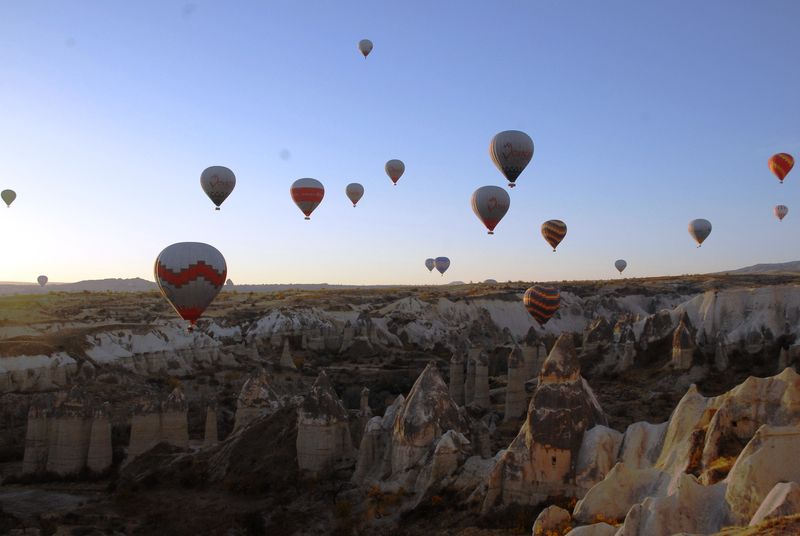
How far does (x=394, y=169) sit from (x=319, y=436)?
38.0 metres

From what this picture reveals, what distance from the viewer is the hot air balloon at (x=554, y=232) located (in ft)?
182

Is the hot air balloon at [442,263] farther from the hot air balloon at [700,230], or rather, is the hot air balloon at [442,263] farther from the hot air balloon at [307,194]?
the hot air balloon at [307,194]

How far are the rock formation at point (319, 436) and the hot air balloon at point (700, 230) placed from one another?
54.6 m

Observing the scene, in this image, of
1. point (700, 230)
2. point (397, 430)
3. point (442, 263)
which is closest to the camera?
point (397, 430)

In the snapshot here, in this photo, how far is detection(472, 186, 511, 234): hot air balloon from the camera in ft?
141

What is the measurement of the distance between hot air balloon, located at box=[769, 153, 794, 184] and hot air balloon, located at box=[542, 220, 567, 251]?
13889 millimetres

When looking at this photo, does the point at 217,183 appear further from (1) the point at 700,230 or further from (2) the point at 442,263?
(2) the point at 442,263

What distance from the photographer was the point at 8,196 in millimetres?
75188

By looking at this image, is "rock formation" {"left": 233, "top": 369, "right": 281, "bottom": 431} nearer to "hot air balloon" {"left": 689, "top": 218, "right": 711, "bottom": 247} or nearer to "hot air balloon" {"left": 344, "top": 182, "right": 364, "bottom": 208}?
"hot air balloon" {"left": 344, "top": 182, "right": 364, "bottom": 208}

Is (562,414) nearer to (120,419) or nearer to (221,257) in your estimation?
(221,257)

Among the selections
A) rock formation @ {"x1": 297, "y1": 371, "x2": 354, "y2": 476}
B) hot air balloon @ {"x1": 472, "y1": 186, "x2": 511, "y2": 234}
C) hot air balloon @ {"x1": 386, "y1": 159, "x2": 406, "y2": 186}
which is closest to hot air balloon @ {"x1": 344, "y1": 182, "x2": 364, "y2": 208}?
hot air balloon @ {"x1": 386, "y1": 159, "x2": 406, "y2": 186}

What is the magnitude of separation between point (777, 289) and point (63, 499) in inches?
1699

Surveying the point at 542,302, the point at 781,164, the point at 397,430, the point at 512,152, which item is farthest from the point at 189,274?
the point at 781,164

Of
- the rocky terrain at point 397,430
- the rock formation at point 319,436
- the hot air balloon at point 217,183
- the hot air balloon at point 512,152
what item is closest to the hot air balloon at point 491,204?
the hot air balloon at point 512,152
